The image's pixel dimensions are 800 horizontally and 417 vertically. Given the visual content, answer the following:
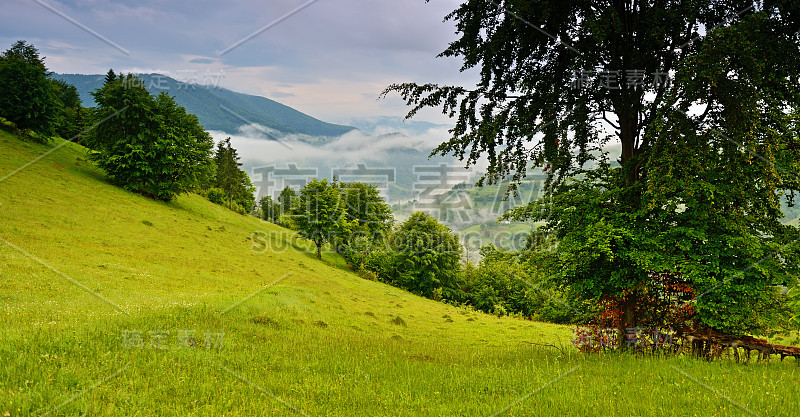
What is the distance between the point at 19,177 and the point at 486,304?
55.8 meters

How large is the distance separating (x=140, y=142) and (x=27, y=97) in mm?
15747

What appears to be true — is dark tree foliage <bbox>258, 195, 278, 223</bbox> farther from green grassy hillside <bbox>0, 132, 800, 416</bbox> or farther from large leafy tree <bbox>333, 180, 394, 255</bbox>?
green grassy hillside <bbox>0, 132, 800, 416</bbox>

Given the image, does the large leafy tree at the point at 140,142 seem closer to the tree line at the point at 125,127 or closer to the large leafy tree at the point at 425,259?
the tree line at the point at 125,127

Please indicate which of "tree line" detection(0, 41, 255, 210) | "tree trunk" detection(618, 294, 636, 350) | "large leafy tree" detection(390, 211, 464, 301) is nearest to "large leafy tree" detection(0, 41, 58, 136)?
"tree line" detection(0, 41, 255, 210)

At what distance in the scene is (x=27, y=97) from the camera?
45.8 meters

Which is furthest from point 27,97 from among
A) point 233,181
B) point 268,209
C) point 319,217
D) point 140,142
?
point 268,209

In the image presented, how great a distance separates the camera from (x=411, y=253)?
52562 millimetres

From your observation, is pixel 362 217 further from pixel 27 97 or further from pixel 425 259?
pixel 27 97

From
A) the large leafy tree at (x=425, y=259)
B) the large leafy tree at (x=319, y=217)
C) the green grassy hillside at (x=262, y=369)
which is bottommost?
the large leafy tree at (x=425, y=259)

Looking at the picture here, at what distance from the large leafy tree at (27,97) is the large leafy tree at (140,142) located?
21.2 ft

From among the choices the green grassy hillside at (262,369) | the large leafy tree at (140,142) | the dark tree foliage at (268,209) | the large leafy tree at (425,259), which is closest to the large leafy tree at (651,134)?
the green grassy hillside at (262,369)

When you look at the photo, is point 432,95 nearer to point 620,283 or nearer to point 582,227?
point 582,227

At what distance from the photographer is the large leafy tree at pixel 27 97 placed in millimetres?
44969

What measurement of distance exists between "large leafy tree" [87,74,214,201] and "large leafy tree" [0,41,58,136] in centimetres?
646
